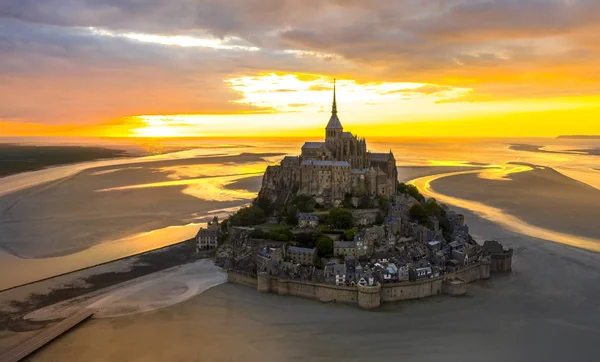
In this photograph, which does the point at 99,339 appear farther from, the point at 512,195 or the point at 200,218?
the point at 512,195

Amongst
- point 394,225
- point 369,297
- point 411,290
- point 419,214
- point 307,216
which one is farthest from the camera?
point 419,214

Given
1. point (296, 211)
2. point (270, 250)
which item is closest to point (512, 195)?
point (296, 211)

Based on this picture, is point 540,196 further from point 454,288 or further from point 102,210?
point 102,210

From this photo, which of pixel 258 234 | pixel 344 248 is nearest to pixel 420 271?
pixel 344 248

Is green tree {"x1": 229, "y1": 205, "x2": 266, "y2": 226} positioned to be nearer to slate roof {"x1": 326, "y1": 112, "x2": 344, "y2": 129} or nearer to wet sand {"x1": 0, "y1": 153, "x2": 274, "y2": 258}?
wet sand {"x1": 0, "y1": 153, "x2": 274, "y2": 258}

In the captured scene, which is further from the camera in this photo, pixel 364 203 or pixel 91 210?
pixel 91 210

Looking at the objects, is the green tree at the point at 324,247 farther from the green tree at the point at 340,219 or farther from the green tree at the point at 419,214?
the green tree at the point at 419,214
